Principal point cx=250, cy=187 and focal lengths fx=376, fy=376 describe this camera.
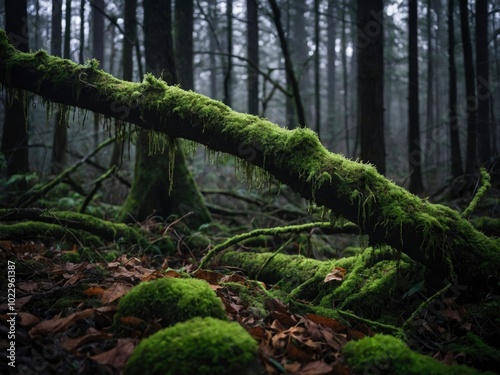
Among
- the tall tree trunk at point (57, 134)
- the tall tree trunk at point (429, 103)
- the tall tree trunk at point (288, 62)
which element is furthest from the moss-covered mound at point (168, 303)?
the tall tree trunk at point (429, 103)

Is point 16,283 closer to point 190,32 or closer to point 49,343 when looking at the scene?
point 49,343

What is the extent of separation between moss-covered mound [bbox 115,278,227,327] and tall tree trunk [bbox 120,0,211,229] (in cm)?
438

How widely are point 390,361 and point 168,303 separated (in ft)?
5.10

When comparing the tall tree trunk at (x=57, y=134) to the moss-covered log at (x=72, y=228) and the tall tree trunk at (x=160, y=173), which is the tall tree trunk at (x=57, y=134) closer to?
the tall tree trunk at (x=160, y=173)

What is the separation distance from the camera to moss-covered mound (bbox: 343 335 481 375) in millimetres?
2373

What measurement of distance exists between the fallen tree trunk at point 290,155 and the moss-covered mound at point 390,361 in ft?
3.77

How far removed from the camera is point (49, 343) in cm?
257

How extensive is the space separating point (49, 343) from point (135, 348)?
73cm

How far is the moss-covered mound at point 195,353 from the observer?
82.4 inches

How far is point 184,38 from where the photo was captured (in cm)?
1245

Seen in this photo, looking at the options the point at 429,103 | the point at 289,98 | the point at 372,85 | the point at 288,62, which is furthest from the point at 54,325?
the point at 429,103

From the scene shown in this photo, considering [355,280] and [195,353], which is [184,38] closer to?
[355,280]

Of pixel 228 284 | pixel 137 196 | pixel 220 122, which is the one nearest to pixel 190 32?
pixel 137 196

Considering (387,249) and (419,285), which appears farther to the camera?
(387,249)
